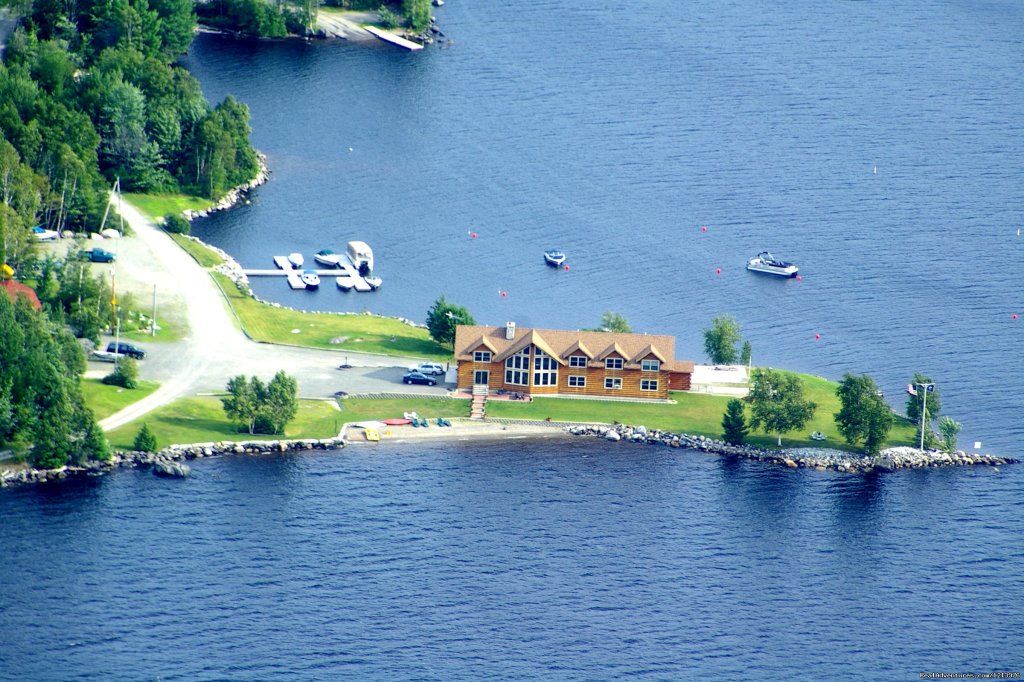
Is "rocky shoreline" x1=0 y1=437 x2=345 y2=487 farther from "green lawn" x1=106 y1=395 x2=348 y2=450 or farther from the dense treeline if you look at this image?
"green lawn" x1=106 y1=395 x2=348 y2=450

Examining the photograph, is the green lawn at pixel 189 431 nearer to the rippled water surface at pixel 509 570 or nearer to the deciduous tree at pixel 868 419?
the rippled water surface at pixel 509 570

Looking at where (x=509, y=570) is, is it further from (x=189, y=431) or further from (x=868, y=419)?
(x=868, y=419)

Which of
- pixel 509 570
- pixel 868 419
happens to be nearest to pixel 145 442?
pixel 509 570

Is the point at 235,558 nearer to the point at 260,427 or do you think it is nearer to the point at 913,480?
the point at 260,427

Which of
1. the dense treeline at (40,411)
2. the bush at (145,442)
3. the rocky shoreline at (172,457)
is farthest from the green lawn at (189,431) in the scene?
the dense treeline at (40,411)

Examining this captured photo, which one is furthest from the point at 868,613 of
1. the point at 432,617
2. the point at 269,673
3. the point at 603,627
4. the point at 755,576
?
the point at 269,673

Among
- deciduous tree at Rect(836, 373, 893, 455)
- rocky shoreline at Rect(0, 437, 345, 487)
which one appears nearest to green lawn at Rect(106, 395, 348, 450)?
rocky shoreline at Rect(0, 437, 345, 487)

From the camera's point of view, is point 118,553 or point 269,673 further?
point 118,553
